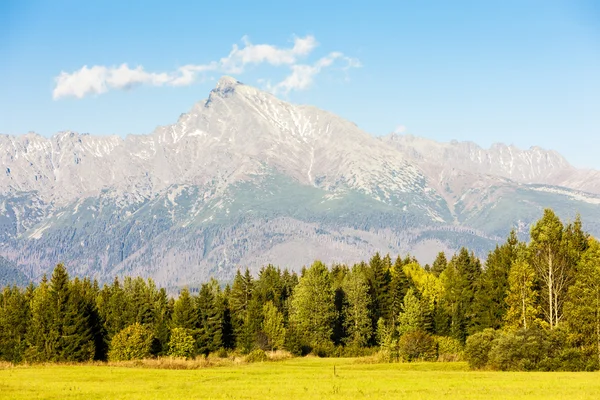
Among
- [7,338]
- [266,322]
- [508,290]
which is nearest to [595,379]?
[508,290]

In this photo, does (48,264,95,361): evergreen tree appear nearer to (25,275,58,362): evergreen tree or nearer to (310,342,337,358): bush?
(25,275,58,362): evergreen tree

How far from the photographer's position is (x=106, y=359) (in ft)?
363

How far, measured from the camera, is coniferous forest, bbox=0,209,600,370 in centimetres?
8606

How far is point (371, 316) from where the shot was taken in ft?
468

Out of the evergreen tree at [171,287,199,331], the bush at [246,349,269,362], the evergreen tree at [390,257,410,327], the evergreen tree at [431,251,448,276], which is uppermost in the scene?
the evergreen tree at [431,251,448,276]

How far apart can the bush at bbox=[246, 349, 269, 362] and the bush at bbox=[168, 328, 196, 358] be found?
9.61 m

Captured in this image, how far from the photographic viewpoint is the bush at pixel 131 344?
106m

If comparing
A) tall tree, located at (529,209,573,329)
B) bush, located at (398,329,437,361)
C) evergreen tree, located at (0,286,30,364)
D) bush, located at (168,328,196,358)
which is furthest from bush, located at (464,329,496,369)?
evergreen tree, located at (0,286,30,364)

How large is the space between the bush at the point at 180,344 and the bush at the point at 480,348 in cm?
4493

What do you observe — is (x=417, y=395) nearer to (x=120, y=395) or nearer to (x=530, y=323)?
(x=120, y=395)

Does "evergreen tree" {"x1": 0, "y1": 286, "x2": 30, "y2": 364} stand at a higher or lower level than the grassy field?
higher

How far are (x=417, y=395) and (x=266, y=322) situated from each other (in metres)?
72.9

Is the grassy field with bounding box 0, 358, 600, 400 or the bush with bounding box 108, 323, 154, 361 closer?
the grassy field with bounding box 0, 358, 600, 400

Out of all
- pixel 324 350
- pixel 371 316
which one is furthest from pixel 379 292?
pixel 324 350
